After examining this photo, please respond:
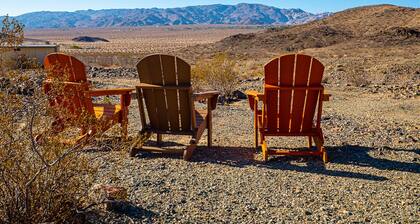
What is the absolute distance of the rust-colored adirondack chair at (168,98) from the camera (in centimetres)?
578

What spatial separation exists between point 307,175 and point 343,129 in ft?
8.51

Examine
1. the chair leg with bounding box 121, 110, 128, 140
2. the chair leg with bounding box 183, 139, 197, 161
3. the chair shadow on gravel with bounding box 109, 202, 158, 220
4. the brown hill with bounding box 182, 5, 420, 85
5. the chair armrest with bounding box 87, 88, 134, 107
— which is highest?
the chair armrest with bounding box 87, 88, 134, 107

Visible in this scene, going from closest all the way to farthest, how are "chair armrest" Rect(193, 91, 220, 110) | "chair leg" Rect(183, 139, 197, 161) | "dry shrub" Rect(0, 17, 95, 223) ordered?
"dry shrub" Rect(0, 17, 95, 223)
"chair leg" Rect(183, 139, 197, 161)
"chair armrest" Rect(193, 91, 220, 110)

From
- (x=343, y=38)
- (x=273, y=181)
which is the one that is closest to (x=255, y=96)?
(x=273, y=181)

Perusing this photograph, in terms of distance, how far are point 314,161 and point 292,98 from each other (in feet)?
2.66

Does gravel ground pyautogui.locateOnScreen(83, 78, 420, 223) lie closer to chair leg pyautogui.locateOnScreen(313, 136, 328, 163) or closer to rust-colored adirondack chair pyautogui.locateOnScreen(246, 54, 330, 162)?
chair leg pyautogui.locateOnScreen(313, 136, 328, 163)

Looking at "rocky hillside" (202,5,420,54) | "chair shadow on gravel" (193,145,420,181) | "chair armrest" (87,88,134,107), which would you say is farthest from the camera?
"rocky hillside" (202,5,420,54)

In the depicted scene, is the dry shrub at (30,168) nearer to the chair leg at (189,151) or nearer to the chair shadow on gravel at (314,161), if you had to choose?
the chair leg at (189,151)

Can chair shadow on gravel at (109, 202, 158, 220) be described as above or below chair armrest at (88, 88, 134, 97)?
below

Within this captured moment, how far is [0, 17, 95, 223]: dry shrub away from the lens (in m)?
3.20

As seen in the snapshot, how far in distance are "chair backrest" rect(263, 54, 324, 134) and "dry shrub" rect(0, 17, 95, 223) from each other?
2.98 metres

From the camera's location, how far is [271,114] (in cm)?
612

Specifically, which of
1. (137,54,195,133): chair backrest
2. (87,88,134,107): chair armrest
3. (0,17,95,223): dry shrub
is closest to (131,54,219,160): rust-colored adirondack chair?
(137,54,195,133): chair backrest

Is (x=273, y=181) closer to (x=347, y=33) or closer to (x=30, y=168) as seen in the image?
(x=30, y=168)
